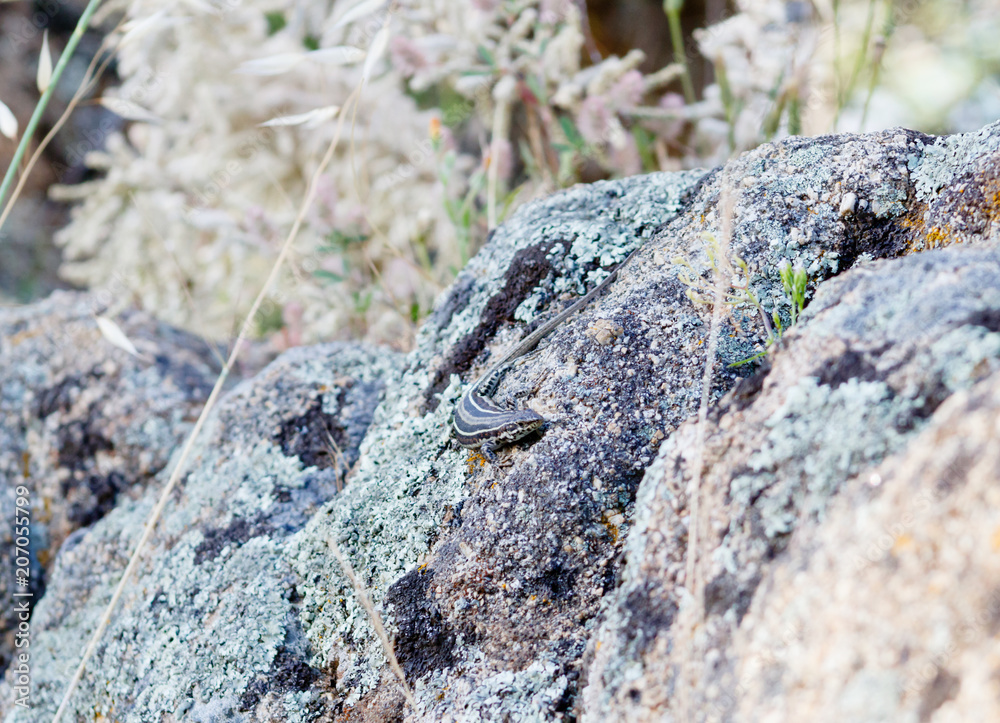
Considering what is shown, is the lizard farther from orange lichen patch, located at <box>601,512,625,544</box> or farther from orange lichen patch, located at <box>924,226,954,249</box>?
orange lichen patch, located at <box>924,226,954,249</box>

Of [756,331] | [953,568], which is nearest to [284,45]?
[756,331]

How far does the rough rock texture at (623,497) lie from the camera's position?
3.93ft

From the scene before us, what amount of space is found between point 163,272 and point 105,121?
4073 mm

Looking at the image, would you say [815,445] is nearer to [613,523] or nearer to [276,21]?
[613,523]

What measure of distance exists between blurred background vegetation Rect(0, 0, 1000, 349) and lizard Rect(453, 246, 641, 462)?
1.10 m

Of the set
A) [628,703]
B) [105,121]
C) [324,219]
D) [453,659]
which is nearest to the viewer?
[628,703]

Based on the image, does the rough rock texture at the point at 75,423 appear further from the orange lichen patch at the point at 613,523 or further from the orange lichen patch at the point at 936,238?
the orange lichen patch at the point at 936,238

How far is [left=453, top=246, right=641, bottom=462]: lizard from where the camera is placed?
7.02 ft

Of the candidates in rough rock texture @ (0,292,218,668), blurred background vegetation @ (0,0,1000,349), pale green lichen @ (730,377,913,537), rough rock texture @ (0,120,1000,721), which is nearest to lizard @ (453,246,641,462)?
rough rock texture @ (0,120,1000,721)

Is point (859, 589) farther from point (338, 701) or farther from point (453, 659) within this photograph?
point (338, 701)

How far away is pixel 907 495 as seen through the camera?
1.15 meters

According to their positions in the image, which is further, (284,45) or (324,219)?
(284,45)

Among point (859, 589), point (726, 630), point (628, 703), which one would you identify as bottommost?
point (628, 703)

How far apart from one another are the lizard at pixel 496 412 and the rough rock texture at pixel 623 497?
0.05 metres
